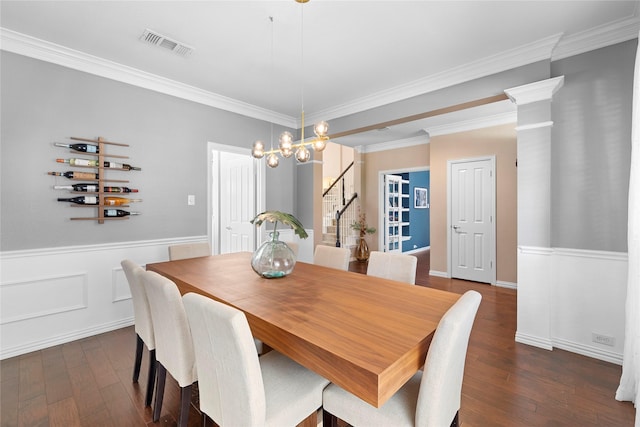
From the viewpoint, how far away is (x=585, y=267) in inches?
101

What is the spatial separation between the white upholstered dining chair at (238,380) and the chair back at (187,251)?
1.95 metres

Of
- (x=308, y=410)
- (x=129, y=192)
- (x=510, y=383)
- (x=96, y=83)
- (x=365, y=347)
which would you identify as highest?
(x=96, y=83)

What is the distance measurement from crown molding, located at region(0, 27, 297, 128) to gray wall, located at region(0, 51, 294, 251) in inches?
2.4

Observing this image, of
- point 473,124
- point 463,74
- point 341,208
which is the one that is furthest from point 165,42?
point 341,208

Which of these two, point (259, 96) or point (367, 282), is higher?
point (259, 96)

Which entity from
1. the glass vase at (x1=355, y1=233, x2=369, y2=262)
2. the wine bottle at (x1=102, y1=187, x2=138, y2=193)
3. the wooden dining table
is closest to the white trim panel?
the wine bottle at (x1=102, y1=187, x2=138, y2=193)

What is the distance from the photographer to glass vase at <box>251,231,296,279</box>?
2.12 meters

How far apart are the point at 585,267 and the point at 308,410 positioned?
8.77 feet

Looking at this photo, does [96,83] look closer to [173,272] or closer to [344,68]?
[173,272]

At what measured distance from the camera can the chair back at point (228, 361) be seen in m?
1.04

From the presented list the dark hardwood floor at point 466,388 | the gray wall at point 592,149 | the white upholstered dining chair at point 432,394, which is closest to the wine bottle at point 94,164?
the dark hardwood floor at point 466,388

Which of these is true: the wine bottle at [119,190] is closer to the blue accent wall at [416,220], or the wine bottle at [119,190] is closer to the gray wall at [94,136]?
the gray wall at [94,136]

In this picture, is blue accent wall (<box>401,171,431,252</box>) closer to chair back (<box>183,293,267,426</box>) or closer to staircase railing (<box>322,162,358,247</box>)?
staircase railing (<box>322,162,358,247</box>)

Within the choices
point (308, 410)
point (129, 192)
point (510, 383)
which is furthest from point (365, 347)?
point (129, 192)
